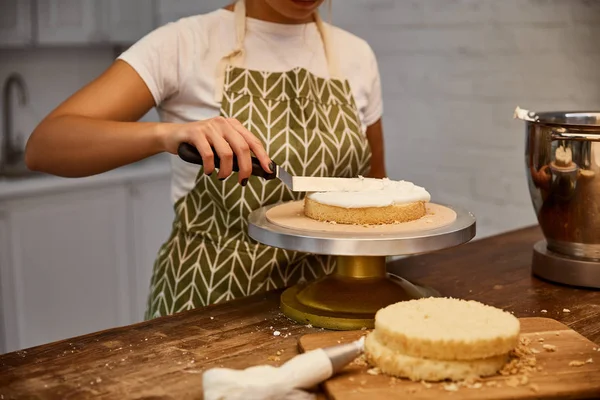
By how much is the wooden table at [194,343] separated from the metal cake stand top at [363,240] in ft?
0.47

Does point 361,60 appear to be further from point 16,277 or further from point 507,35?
point 16,277

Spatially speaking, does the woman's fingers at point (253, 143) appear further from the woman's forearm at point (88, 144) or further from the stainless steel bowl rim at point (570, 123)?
the stainless steel bowl rim at point (570, 123)

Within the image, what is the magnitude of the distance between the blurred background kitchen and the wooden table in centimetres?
109

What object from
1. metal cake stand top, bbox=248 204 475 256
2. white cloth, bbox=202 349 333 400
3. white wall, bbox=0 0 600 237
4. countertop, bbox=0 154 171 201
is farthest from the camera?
countertop, bbox=0 154 171 201

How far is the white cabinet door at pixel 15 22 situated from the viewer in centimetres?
309

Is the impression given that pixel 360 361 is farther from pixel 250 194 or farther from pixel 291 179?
pixel 250 194

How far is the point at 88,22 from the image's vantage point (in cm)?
330

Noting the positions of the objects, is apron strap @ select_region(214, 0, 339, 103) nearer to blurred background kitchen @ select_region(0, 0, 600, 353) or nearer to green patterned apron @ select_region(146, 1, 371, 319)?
green patterned apron @ select_region(146, 1, 371, 319)

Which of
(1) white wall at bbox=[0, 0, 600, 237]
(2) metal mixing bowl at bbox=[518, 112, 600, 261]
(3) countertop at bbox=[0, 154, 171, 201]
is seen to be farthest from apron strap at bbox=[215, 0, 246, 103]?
(3) countertop at bbox=[0, 154, 171, 201]

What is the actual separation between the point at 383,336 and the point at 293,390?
152 millimetres

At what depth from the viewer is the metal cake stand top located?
114 cm

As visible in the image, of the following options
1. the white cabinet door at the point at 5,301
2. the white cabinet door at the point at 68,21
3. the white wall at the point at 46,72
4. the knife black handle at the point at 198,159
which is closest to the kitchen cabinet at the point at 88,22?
the white cabinet door at the point at 68,21

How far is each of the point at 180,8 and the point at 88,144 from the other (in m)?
2.39

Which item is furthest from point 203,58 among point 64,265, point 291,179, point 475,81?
point 64,265
